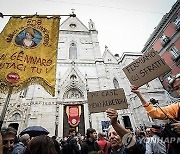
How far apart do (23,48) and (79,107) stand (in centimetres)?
1152

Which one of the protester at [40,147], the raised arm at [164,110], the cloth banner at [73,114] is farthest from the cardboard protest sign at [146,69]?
the cloth banner at [73,114]

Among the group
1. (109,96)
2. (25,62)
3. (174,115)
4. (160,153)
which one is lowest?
(160,153)

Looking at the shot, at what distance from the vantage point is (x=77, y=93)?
52.7 feet

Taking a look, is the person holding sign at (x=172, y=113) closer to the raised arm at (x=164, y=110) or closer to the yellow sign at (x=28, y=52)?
the raised arm at (x=164, y=110)

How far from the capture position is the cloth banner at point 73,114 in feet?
45.4

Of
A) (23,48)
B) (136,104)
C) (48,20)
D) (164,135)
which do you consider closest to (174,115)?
(164,135)

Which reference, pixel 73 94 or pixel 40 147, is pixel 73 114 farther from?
pixel 40 147

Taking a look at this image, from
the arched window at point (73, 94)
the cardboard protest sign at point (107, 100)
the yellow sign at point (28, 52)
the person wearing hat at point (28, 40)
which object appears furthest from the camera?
the arched window at point (73, 94)

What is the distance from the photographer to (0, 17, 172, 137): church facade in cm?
1320

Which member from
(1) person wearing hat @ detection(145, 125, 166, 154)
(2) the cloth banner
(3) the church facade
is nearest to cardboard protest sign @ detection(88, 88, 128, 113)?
(1) person wearing hat @ detection(145, 125, 166, 154)

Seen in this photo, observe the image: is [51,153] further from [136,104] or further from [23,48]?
[136,104]

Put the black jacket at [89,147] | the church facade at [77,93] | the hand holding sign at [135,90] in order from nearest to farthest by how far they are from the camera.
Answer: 1. the hand holding sign at [135,90]
2. the black jacket at [89,147]
3. the church facade at [77,93]

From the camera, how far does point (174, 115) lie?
204 cm

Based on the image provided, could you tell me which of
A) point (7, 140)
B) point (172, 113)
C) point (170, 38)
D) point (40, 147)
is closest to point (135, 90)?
point (172, 113)
